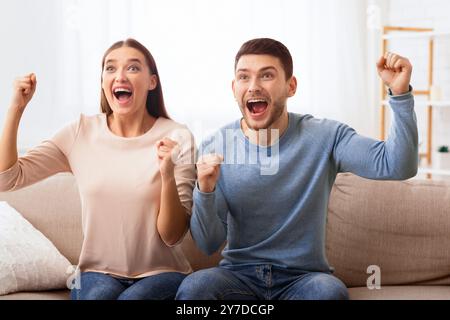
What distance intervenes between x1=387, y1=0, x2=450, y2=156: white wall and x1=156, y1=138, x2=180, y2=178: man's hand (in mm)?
2502

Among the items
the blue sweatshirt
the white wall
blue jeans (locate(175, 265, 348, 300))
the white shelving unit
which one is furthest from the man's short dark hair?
the white wall

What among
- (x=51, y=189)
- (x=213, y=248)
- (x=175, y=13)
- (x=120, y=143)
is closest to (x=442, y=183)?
(x=213, y=248)

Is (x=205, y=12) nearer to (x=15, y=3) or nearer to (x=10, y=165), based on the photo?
(x=15, y=3)

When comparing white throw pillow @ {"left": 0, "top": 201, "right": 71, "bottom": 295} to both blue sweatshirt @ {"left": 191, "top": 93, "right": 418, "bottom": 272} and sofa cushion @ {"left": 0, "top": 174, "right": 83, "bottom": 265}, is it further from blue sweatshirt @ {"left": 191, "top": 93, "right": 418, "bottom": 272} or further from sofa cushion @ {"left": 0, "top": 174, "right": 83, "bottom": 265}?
blue sweatshirt @ {"left": 191, "top": 93, "right": 418, "bottom": 272}

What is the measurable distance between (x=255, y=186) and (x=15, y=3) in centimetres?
193

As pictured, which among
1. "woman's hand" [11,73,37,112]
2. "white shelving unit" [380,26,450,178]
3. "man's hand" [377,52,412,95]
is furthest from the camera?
"white shelving unit" [380,26,450,178]

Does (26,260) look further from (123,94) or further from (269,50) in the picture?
(269,50)

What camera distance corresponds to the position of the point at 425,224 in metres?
1.89

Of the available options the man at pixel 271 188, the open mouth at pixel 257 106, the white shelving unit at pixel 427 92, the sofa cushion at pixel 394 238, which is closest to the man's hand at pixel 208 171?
the man at pixel 271 188

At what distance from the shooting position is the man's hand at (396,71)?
1449mm

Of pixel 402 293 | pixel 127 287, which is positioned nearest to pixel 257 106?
pixel 127 287

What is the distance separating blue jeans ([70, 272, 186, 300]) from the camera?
158 centimetres

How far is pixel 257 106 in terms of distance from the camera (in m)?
1.63

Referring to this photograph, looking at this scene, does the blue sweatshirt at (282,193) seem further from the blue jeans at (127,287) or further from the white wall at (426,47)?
the white wall at (426,47)
